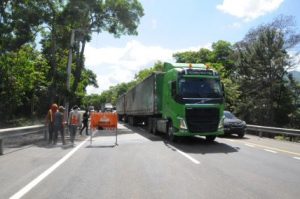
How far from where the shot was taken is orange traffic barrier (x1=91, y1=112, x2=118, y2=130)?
21.2 m

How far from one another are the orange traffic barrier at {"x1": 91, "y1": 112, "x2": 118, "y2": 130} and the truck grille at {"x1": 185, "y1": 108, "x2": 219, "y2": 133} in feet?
11.8

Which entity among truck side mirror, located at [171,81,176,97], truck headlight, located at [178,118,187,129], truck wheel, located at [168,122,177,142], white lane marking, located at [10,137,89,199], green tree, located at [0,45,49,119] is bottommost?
white lane marking, located at [10,137,89,199]

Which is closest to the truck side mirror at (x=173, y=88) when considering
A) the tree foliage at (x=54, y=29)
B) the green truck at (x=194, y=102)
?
the green truck at (x=194, y=102)

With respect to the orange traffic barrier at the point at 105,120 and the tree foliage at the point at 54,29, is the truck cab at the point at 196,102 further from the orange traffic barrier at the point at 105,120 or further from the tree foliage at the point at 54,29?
the tree foliage at the point at 54,29

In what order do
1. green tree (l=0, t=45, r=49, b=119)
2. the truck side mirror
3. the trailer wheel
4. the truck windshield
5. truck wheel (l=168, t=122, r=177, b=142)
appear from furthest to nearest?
green tree (l=0, t=45, r=49, b=119) → the trailer wheel → truck wheel (l=168, t=122, r=177, b=142) → the truck side mirror → the truck windshield

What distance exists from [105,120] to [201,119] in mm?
4474

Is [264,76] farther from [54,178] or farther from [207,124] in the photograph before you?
[54,178]

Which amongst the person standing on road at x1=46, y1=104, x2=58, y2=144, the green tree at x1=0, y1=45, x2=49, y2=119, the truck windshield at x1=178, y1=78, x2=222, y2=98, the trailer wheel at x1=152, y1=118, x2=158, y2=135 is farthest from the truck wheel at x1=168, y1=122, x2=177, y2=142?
the green tree at x1=0, y1=45, x2=49, y2=119

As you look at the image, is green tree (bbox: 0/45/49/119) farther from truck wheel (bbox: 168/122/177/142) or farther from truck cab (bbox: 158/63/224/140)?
truck cab (bbox: 158/63/224/140)

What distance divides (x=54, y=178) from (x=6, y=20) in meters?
24.8

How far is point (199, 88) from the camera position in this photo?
2000cm

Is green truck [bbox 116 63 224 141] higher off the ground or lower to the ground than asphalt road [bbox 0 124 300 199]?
higher

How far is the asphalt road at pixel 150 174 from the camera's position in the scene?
9.16m

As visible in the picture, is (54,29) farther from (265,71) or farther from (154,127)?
(265,71)
